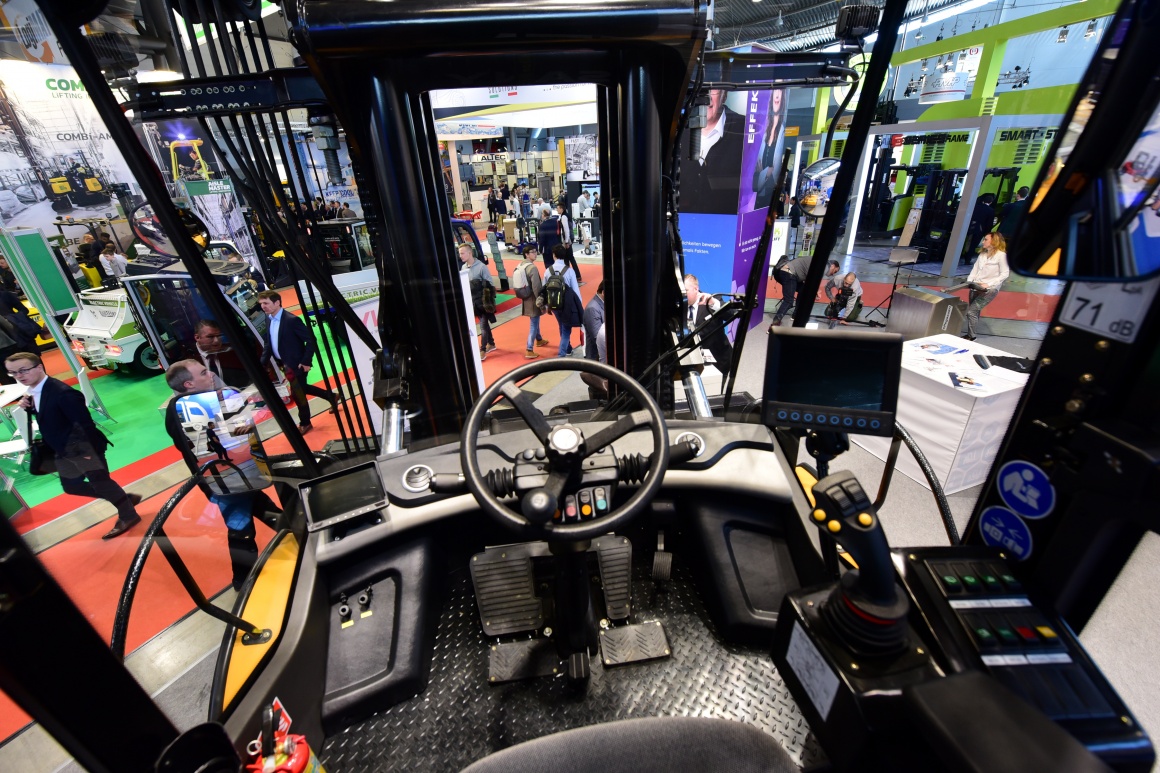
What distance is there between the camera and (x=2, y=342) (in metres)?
5.50

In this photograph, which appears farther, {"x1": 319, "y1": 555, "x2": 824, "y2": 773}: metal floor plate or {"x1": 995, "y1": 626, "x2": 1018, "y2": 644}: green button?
{"x1": 319, "y1": 555, "x2": 824, "y2": 773}: metal floor plate

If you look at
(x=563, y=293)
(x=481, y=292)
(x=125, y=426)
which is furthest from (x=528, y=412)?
(x=125, y=426)

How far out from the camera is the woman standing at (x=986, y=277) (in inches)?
217

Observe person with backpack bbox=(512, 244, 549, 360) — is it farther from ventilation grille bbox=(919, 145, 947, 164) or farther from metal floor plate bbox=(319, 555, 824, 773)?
ventilation grille bbox=(919, 145, 947, 164)

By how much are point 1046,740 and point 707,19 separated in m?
2.14

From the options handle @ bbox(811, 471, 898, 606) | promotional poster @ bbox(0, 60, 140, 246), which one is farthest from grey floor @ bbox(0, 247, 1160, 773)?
promotional poster @ bbox(0, 60, 140, 246)

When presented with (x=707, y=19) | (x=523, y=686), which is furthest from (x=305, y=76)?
(x=523, y=686)

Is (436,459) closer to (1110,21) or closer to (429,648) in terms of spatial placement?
(429,648)

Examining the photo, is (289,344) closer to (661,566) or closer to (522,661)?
(522,661)

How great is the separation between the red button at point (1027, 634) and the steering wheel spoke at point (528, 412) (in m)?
1.20

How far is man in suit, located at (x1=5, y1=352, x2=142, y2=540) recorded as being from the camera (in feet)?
10.9

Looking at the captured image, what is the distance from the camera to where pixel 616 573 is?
2145 millimetres

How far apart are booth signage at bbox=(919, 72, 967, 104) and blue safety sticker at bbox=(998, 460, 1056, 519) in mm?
10734

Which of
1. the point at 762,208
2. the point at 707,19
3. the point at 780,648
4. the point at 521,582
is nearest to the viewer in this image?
the point at 780,648
